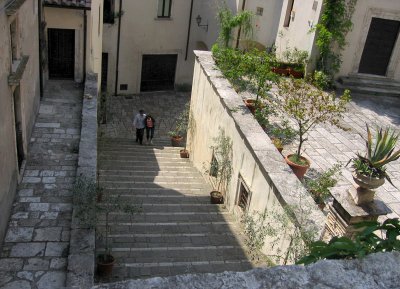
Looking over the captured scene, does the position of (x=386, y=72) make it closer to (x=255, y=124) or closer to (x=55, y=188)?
(x=255, y=124)

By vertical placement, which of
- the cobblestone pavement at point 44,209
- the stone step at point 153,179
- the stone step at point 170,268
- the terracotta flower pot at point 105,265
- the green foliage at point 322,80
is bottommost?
the stone step at point 153,179

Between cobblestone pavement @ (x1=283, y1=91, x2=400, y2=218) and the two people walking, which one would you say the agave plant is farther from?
the two people walking

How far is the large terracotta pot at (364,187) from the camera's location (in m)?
6.52

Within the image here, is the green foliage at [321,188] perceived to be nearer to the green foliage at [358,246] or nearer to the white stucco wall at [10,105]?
the white stucco wall at [10,105]

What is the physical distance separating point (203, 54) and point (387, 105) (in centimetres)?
614

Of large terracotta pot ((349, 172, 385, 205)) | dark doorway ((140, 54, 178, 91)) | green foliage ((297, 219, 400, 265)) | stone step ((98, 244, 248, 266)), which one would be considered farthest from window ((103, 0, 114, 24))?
green foliage ((297, 219, 400, 265))

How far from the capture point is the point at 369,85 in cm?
1566

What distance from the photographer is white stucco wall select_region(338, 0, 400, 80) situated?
49.0 ft

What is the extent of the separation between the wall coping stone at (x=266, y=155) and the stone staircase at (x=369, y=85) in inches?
188

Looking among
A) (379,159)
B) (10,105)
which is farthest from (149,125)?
(379,159)

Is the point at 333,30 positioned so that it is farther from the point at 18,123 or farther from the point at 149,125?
the point at 18,123

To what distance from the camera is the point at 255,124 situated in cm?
1056

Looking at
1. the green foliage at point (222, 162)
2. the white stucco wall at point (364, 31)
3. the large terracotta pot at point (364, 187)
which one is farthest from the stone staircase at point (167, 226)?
the white stucco wall at point (364, 31)

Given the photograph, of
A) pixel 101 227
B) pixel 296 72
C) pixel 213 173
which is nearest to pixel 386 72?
pixel 296 72
